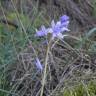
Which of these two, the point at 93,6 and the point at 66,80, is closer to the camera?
the point at 66,80

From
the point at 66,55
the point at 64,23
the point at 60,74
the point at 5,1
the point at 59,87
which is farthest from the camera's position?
the point at 5,1

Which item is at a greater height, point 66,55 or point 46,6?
point 46,6

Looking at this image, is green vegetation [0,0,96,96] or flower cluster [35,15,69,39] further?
green vegetation [0,0,96,96]

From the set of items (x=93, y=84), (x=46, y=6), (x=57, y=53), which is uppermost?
(x=46, y=6)

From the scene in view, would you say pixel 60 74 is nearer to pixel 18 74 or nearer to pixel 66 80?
pixel 66 80

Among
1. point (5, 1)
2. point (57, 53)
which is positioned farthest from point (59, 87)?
point (5, 1)

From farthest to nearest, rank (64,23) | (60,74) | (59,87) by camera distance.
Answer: (60,74)
(59,87)
(64,23)

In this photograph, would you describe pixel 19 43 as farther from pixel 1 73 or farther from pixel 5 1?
pixel 5 1

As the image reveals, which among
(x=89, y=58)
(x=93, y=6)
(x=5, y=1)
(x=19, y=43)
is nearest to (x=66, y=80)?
(x=89, y=58)

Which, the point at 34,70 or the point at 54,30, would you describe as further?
the point at 34,70

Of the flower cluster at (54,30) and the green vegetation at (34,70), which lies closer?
the flower cluster at (54,30)
